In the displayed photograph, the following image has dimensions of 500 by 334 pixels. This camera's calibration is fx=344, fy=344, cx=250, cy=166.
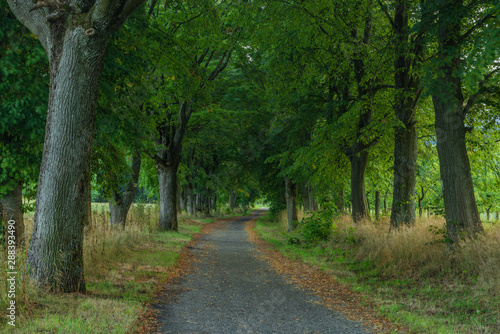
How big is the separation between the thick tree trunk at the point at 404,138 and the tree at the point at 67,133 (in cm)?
854

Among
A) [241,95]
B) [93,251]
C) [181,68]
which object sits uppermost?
[241,95]

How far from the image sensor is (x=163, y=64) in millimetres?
10820

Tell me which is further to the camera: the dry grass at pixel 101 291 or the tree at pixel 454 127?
the tree at pixel 454 127

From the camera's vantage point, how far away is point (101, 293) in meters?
6.11

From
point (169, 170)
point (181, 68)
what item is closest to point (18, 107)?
point (181, 68)

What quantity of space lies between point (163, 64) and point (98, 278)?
6.62 m

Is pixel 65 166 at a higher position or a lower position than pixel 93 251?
higher

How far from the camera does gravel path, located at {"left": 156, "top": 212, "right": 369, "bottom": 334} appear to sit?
5164 mm

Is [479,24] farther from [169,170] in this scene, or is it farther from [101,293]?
[169,170]

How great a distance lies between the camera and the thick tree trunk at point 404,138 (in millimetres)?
10945

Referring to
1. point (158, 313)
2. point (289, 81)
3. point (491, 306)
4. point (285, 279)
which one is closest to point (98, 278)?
point (158, 313)

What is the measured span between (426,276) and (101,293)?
6730mm

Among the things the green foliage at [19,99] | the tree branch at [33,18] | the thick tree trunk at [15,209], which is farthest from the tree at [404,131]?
the thick tree trunk at [15,209]

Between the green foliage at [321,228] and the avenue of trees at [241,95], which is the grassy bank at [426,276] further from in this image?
the green foliage at [321,228]
